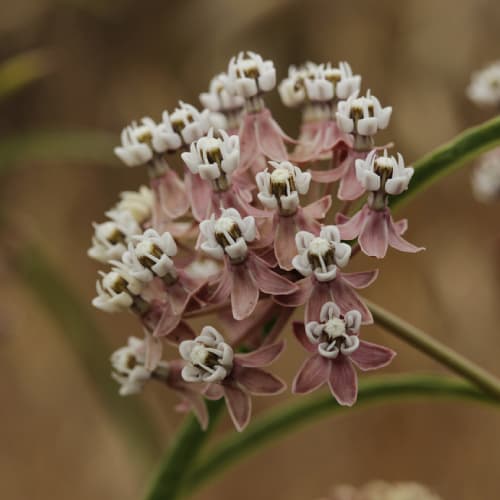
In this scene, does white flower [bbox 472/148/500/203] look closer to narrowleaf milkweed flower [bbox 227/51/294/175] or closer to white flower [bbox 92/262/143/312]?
narrowleaf milkweed flower [bbox 227/51/294/175]

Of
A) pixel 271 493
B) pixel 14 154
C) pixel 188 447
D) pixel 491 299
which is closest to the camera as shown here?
pixel 188 447

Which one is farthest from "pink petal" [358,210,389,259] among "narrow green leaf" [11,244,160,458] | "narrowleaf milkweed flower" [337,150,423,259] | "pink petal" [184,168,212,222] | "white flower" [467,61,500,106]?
"narrow green leaf" [11,244,160,458]

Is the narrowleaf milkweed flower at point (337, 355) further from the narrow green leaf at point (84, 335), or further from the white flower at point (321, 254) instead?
the narrow green leaf at point (84, 335)

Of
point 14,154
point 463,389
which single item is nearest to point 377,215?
point 463,389

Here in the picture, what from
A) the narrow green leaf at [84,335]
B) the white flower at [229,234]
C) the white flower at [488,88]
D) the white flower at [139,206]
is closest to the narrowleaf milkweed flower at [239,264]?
the white flower at [229,234]

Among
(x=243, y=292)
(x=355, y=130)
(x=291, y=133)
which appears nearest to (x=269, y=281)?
(x=243, y=292)

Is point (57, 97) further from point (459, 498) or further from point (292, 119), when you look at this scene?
point (459, 498)

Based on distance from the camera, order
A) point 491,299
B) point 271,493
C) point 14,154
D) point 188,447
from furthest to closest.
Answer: point 271,493
point 491,299
point 14,154
point 188,447
